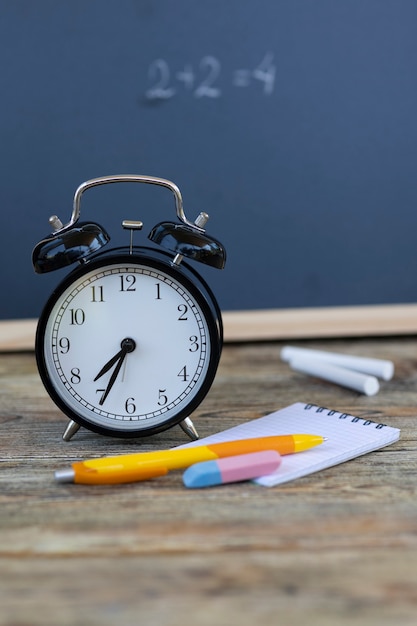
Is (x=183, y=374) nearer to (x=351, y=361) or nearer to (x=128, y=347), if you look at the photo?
(x=128, y=347)

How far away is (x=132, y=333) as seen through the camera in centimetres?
90

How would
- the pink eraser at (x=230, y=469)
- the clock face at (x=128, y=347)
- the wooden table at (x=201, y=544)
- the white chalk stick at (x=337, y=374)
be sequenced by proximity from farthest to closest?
1. the white chalk stick at (x=337, y=374)
2. the clock face at (x=128, y=347)
3. the pink eraser at (x=230, y=469)
4. the wooden table at (x=201, y=544)

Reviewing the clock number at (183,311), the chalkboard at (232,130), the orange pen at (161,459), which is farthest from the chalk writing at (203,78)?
the orange pen at (161,459)

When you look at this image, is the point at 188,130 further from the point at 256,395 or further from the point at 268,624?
the point at 268,624

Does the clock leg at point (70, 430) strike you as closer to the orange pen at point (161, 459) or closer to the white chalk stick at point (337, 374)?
the orange pen at point (161, 459)

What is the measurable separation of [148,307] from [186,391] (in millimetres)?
106

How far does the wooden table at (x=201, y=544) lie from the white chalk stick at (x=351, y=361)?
212 millimetres

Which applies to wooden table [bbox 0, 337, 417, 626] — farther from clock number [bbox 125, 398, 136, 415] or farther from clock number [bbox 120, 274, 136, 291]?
clock number [bbox 120, 274, 136, 291]

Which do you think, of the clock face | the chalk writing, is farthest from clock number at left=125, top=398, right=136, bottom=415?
the chalk writing

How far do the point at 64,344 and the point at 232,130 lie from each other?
1.99ft

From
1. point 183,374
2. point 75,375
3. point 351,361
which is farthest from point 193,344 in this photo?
point 351,361

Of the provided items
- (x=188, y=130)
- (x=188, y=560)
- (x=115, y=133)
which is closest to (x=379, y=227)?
(x=188, y=130)

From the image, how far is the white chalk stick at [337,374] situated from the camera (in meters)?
1.11

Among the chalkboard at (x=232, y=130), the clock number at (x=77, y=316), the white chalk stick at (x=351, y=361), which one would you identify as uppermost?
the chalkboard at (x=232, y=130)
